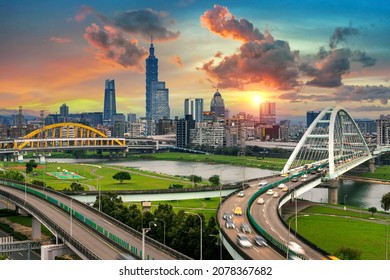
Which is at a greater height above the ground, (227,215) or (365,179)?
(227,215)

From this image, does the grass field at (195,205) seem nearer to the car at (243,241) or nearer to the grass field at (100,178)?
the grass field at (100,178)

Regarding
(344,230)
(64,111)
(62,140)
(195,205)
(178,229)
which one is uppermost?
(64,111)

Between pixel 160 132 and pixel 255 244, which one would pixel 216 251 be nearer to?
pixel 255 244

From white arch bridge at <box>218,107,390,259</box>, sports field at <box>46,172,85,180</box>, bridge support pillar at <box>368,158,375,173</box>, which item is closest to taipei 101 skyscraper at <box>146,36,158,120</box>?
white arch bridge at <box>218,107,390,259</box>

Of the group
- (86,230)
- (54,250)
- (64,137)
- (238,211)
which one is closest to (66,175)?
(64,137)

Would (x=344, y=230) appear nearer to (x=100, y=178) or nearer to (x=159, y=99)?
(x=159, y=99)

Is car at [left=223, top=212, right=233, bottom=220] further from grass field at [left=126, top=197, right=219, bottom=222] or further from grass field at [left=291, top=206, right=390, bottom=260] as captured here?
grass field at [left=126, top=197, right=219, bottom=222]

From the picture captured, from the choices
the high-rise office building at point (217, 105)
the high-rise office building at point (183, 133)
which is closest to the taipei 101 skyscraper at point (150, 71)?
the high-rise office building at point (217, 105)
